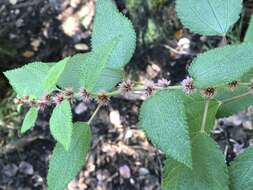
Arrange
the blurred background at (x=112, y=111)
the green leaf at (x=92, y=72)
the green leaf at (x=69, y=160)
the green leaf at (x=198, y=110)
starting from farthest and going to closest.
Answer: the blurred background at (x=112, y=111) < the green leaf at (x=198, y=110) < the green leaf at (x=69, y=160) < the green leaf at (x=92, y=72)

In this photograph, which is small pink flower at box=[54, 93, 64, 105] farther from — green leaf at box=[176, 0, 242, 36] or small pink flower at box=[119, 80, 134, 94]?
green leaf at box=[176, 0, 242, 36]

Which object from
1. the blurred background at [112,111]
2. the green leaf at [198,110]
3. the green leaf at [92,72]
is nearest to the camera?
the green leaf at [92,72]

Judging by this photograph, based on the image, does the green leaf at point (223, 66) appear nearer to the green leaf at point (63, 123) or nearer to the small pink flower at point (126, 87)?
the small pink flower at point (126, 87)

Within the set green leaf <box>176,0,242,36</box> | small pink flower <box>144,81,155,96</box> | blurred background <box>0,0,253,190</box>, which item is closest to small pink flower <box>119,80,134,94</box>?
small pink flower <box>144,81,155,96</box>

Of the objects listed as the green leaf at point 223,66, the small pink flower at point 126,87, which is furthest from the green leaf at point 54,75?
the green leaf at point 223,66

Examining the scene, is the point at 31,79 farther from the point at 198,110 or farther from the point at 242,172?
the point at 242,172

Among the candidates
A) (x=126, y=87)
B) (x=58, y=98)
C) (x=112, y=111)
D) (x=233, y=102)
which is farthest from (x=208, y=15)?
(x=112, y=111)
